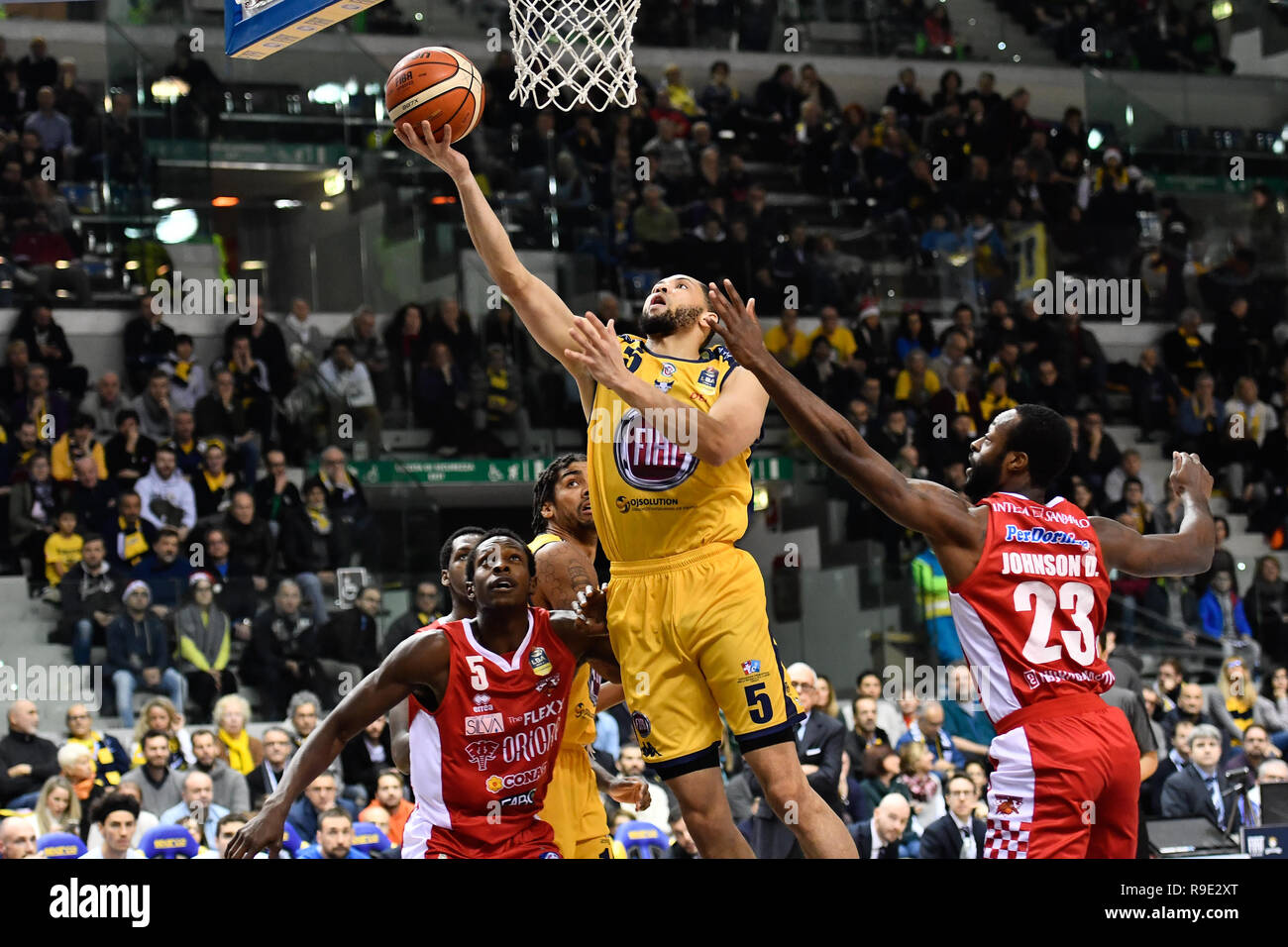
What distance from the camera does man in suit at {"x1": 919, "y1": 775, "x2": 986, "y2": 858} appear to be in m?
9.52

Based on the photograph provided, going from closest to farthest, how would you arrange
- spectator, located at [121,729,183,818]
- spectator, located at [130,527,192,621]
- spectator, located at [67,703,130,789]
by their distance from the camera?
spectator, located at [121,729,183,818]
spectator, located at [67,703,130,789]
spectator, located at [130,527,192,621]

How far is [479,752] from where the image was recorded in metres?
5.81

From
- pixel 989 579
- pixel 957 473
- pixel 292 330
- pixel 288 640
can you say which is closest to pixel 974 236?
pixel 957 473

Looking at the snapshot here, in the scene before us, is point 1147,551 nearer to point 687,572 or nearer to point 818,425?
point 818,425

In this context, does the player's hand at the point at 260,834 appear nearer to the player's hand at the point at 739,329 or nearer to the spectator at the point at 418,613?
the player's hand at the point at 739,329

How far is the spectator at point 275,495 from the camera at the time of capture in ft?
43.8

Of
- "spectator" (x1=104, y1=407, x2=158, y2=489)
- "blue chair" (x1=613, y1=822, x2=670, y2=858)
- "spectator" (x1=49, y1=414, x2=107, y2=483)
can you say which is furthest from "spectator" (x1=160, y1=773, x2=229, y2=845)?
"spectator" (x1=49, y1=414, x2=107, y2=483)

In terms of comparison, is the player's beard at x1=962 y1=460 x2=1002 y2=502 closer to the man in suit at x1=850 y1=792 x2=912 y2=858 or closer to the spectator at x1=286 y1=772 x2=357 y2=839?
the man in suit at x1=850 y1=792 x2=912 y2=858

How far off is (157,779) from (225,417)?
4579 mm

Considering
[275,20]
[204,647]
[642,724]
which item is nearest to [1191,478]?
[642,724]

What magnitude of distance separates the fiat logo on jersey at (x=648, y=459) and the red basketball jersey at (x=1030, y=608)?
3.70 feet

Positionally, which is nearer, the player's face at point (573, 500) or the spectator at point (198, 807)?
the player's face at point (573, 500)

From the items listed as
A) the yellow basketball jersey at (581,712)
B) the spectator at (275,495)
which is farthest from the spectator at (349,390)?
the yellow basketball jersey at (581,712)

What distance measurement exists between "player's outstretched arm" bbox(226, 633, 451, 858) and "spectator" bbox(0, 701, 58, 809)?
18.8ft
